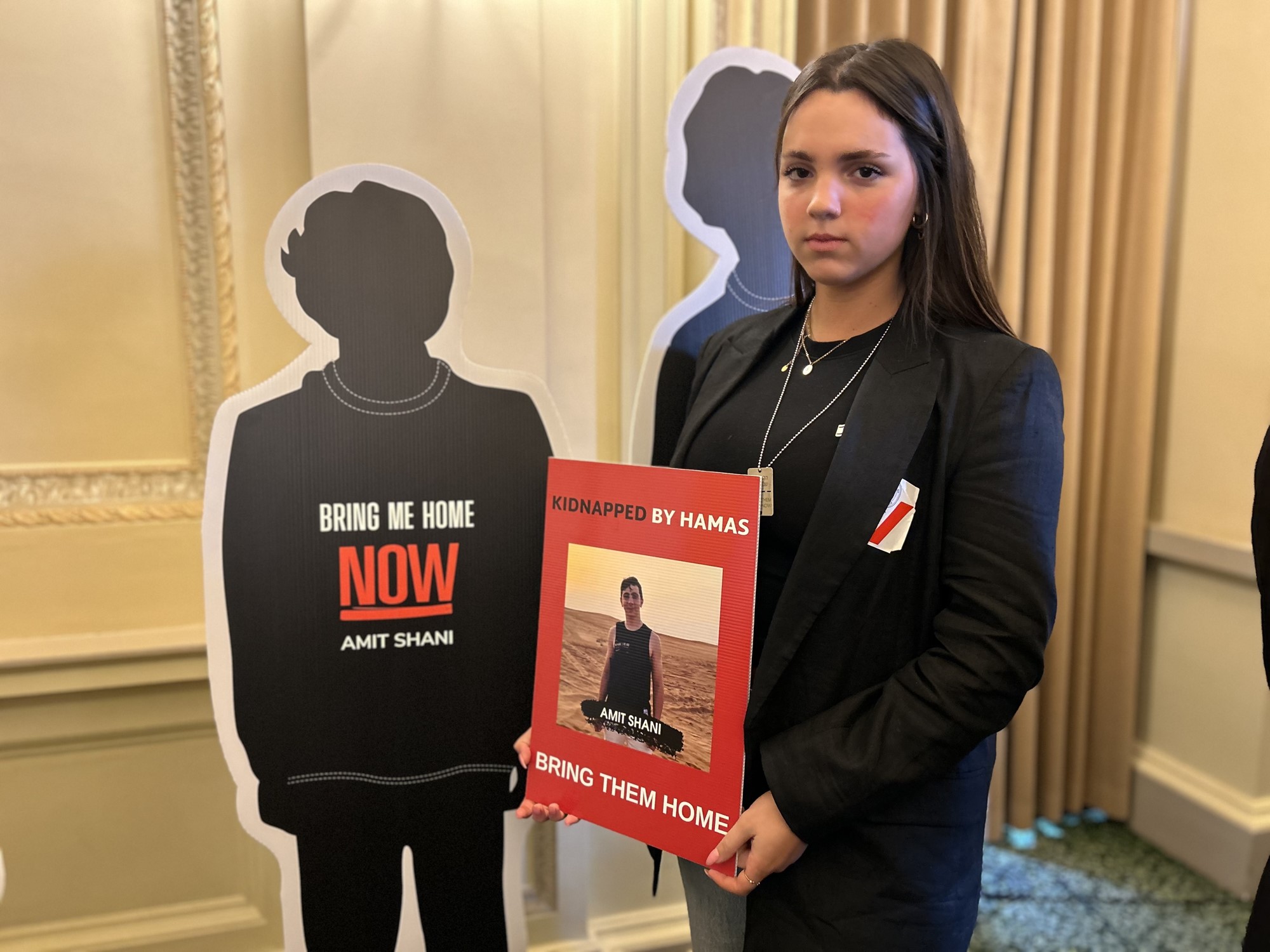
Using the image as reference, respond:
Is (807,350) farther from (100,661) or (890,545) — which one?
(100,661)

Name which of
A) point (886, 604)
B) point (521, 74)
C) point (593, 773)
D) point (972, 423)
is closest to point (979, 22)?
point (521, 74)

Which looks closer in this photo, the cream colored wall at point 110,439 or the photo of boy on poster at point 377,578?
the photo of boy on poster at point 377,578

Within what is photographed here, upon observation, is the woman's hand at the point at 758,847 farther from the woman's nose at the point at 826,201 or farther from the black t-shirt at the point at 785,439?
the woman's nose at the point at 826,201

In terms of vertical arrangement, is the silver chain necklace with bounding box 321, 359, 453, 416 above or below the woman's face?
below

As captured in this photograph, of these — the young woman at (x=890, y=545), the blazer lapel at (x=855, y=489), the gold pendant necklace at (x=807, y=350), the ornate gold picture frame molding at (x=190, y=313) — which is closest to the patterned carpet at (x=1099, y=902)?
the young woman at (x=890, y=545)

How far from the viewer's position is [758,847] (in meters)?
0.97

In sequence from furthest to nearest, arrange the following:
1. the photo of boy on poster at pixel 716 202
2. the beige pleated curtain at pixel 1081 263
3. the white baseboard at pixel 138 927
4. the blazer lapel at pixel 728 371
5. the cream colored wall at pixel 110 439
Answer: the beige pleated curtain at pixel 1081 263
the white baseboard at pixel 138 927
the cream colored wall at pixel 110 439
the photo of boy on poster at pixel 716 202
the blazer lapel at pixel 728 371

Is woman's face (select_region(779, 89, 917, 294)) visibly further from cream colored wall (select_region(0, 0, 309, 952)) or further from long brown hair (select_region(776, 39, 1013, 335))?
cream colored wall (select_region(0, 0, 309, 952))

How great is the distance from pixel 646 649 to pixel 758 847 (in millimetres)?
251

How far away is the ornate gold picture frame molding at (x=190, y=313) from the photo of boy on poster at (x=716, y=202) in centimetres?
85

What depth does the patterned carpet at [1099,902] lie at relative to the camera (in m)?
1.99

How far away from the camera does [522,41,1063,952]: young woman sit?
908 millimetres

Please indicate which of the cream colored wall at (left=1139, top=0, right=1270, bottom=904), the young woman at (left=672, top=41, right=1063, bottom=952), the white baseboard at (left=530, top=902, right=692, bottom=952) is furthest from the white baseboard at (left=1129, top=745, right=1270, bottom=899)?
the young woman at (left=672, top=41, right=1063, bottom=952)

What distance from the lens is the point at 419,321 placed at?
1.26 metres
